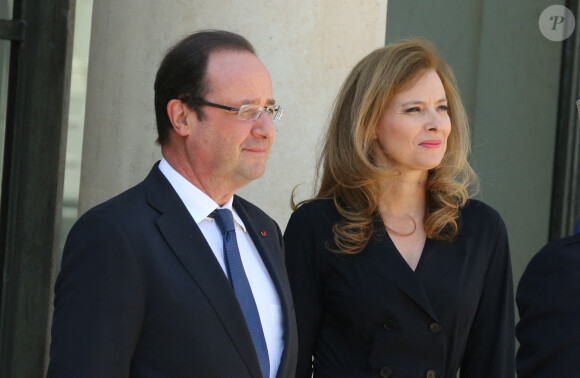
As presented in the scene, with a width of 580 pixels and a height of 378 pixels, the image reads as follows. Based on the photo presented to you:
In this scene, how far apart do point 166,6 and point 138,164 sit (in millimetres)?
→ 757

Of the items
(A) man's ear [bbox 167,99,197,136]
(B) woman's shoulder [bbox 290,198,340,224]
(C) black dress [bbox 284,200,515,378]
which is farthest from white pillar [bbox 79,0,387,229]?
(A) man's ear [bbox 167,99,197,136]

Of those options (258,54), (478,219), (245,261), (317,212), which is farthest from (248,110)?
(258,54)

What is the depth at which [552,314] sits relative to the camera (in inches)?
97.6

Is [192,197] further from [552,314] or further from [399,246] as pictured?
[399,246]

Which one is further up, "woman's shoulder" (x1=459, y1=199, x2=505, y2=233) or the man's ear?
the man's ear

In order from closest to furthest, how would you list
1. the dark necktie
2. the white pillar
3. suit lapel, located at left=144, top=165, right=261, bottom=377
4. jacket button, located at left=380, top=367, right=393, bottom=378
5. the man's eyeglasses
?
1. suit lapel, located at left=144, top=165, right=261, bottom=377
2. the dark necktie
3. the man's eyeglasses
4. jacket button, located at left=380, top=367, right=393, bottom=378
5. the white pillar

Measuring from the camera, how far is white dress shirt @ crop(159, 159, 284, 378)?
2775mm

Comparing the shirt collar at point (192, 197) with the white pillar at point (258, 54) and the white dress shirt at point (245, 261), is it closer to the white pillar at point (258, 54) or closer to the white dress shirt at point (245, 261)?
the white dress shirt at point (245, 261)

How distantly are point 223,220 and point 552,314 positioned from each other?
96 centimetres

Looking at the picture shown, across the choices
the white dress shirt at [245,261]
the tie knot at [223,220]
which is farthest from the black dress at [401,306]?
the tie knot at [223,220]

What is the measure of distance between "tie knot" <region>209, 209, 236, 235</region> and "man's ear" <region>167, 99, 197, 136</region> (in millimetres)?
248

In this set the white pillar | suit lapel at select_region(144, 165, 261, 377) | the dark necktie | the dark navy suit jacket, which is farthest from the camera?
the white pillar

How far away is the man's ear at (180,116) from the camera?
9.32ft

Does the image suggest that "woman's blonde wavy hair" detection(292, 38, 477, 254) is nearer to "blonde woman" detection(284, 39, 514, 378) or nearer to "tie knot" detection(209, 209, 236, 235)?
"blonde woman" detection(284, 39, 514, 378)
